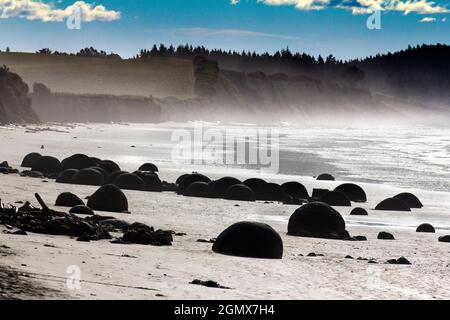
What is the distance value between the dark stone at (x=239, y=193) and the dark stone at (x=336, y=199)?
2.71 meters

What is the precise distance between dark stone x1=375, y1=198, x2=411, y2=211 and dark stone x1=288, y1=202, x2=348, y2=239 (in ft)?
26.7

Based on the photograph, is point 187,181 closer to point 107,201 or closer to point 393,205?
point 393,205

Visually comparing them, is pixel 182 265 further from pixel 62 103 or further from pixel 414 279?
pixel 62 103

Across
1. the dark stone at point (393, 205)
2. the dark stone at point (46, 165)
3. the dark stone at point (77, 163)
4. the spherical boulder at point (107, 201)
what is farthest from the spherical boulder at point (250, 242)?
the dark stone at point (77, 163)

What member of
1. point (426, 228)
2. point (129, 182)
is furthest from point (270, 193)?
point (426, 228)

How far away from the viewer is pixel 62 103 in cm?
12562

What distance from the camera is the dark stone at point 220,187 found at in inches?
1291

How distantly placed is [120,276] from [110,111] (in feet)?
411

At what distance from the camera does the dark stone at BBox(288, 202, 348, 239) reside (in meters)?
23.5

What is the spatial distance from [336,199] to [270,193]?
259cm

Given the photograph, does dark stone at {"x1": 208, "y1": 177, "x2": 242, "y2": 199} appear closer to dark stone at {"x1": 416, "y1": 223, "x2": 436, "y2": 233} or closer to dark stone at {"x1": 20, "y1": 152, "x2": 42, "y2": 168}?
dark stone at {"x1": 416, "y1": 223, "x2": 436, "y2": 233}

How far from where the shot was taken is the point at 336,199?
3212 cm

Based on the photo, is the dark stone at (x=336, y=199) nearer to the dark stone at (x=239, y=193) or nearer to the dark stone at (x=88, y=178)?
the dark stone at (x=239, y=193)

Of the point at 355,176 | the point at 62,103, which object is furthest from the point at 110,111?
the point at 355,176
